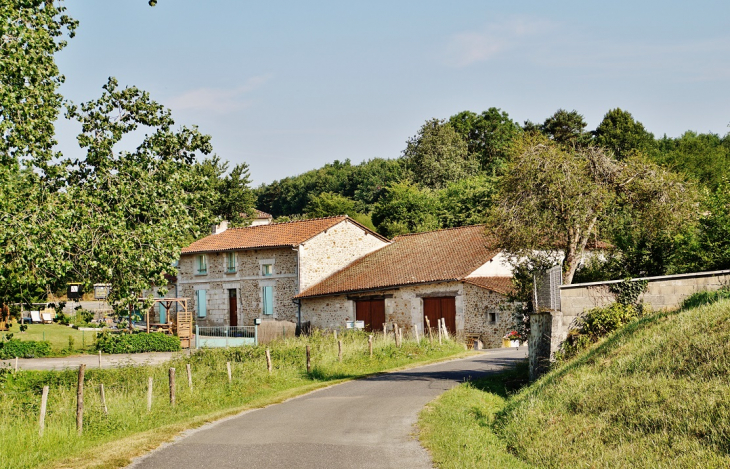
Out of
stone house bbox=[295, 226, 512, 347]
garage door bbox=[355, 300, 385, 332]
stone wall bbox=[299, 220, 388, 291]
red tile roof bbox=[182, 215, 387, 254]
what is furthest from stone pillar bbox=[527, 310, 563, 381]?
stone wall bbox=[299, 220, 388, 291]

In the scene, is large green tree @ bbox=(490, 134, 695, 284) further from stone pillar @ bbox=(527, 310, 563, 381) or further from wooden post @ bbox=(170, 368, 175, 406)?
wooden post @ bbox=(170, 368, 175, 406)

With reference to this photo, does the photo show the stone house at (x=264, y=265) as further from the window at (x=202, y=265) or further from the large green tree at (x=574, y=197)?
the large green tree at (x=574, y=197)

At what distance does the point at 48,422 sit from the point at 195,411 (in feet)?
10.2

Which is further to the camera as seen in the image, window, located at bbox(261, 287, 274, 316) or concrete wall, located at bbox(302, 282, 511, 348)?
window, located at bbox(261, 287, 274, 316)

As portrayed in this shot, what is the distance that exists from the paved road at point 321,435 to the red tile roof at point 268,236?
24.5 metres

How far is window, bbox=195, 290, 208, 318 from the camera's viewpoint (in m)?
46.7

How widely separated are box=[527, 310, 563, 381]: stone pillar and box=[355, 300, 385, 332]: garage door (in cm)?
2039

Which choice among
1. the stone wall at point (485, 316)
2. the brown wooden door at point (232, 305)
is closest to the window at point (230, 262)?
the brown wooden door at point (232, 305)

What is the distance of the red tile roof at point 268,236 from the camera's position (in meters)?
43.2

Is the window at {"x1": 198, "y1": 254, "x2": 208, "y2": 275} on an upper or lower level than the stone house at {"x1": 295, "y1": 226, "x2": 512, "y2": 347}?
upper

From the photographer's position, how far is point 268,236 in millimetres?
45062

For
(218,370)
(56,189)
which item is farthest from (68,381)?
(56,189)

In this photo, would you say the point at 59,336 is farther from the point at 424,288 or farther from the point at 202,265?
the point at 424,288

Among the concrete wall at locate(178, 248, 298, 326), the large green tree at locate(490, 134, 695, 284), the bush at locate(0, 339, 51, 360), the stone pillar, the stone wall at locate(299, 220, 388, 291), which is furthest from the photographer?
the concrete wall at locate(178, 248, 298, 326)
